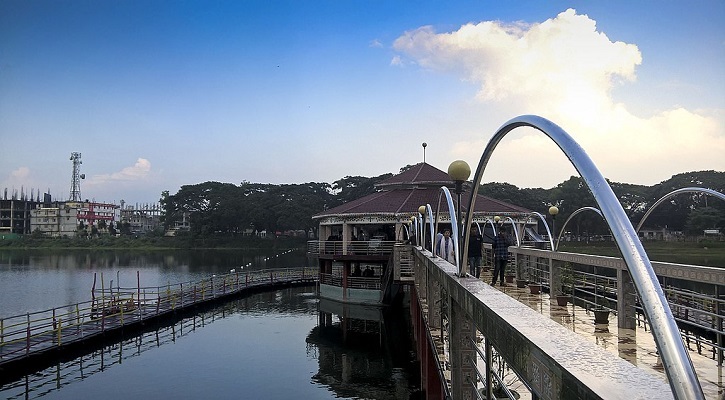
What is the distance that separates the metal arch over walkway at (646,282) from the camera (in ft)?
6.68

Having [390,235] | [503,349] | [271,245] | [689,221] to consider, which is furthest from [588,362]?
[271,245]

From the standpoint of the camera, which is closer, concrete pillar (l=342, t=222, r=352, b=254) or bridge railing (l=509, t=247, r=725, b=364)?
bridge railing (l=509, t=247, r=725, b=364)

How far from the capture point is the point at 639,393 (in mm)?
2410

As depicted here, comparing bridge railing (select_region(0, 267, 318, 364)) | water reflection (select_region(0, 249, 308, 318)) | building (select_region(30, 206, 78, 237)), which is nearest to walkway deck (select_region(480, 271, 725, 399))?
bridge railing (select_region(0, 267, 318, 364))

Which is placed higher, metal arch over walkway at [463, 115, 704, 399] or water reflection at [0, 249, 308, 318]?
metal arch over walkway at [463, 115, 704, 399]

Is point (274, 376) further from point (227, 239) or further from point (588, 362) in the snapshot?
point (227, 239)

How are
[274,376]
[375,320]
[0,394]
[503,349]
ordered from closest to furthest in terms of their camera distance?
[503,349] → [0,394] → [274,376] → [375,320]

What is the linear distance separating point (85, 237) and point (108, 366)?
94.5 meters

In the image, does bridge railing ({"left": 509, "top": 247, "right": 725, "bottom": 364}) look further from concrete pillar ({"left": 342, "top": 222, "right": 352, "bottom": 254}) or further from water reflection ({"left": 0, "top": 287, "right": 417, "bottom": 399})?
concrete pillar ({"left": 342, "top": 222, "right": 352, "bottom": 254})

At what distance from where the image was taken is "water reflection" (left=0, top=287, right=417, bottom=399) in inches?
742

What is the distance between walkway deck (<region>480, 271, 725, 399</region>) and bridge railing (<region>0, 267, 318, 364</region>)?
18.1 meters

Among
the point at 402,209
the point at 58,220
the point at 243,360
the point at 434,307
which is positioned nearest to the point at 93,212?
the point at 58,220

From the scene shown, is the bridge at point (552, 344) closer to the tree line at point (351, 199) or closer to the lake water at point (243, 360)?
the lake water at point (243, 360)

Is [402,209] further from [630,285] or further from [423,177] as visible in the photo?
[630,285]
